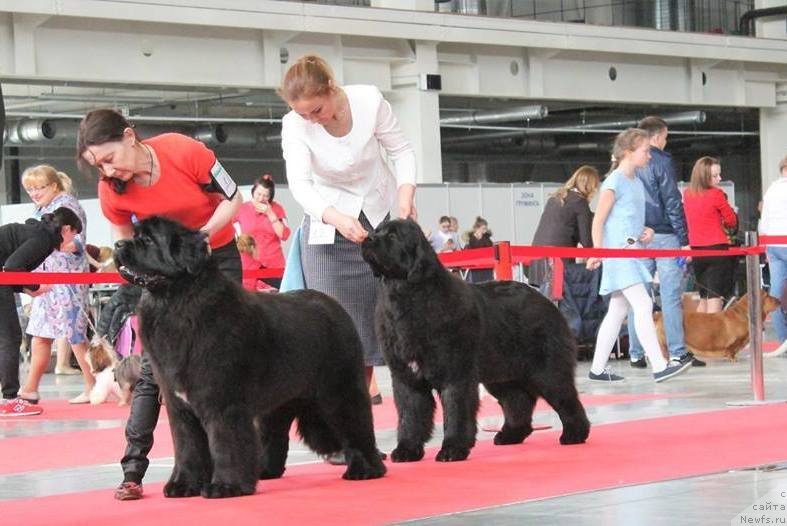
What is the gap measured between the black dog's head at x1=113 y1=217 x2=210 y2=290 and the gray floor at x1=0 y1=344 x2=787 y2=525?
1.07 meters

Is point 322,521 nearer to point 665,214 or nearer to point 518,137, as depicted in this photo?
point 665,214

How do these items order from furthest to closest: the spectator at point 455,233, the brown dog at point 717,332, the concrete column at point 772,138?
the concrete column at point 772,138
the spectator at point 455,233
the brown dog at point 717,332

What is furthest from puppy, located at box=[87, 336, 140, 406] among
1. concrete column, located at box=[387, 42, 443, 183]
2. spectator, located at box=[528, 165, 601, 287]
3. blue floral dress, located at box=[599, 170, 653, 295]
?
concrete column, located at box=[387, 42, 443, 183]

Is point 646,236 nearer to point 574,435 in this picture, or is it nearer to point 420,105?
point 574,435

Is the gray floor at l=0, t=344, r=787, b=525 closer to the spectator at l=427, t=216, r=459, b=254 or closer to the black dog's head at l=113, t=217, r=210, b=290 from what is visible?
the black dog's head at l=113, t=217, r=210, b=290

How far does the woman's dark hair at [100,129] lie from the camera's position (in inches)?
183

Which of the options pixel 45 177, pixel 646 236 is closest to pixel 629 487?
pixel 646 236

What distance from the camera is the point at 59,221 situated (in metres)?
9.38

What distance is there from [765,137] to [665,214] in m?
17.2

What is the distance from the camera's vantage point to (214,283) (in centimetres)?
454

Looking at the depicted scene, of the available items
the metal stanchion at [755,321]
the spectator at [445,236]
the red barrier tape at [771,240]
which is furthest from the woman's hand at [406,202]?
the spectator at [445,236]

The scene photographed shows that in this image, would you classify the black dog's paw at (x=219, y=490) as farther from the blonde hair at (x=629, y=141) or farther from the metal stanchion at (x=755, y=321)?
the blonde hair at (x=629, y=141)

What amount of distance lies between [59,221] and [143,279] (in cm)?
518

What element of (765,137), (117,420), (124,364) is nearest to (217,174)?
(117,420)
